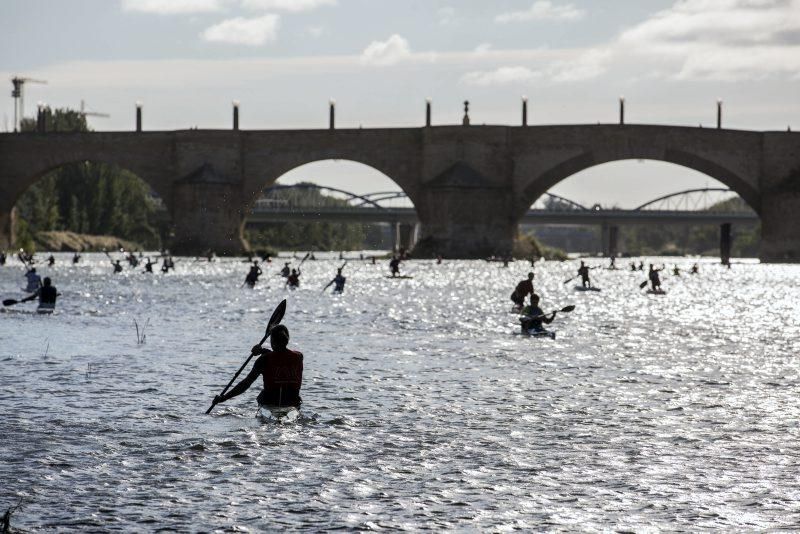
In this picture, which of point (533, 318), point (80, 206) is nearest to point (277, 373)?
point (533, 318)

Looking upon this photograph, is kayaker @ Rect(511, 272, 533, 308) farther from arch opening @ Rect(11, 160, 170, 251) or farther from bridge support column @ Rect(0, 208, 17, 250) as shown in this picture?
arch opening @ Rect(11, 160, 170, 251)

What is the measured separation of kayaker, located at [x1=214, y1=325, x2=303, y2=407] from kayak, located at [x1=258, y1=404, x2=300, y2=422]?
55 mm

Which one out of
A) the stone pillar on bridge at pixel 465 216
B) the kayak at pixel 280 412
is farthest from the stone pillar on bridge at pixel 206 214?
the kayak at pixel 280 412

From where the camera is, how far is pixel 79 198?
125 meters

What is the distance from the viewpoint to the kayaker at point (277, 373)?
667 inches

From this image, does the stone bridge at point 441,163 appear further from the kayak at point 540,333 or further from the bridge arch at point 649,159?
the kayak at point 540,333

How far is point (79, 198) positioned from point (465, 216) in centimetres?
4448

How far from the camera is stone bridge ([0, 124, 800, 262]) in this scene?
9775 cm

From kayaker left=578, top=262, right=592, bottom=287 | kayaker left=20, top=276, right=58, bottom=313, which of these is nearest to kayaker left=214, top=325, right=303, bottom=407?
kayaker left=20, top=276, right=58, bottom=313

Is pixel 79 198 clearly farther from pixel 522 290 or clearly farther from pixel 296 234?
pixel 522 290

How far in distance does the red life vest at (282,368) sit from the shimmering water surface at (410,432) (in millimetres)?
631

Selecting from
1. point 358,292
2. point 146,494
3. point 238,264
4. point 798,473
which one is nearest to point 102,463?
point 146,494

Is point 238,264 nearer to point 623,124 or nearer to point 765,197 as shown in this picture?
point 623,124

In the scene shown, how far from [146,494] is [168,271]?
2831 inches
